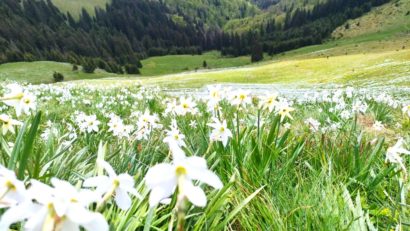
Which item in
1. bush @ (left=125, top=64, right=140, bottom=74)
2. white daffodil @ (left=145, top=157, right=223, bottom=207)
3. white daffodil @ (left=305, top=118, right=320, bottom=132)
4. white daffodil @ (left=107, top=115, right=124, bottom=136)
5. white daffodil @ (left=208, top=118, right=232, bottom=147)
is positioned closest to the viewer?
white daffodil @ (left=145, top=157, right=223, bottom=207)

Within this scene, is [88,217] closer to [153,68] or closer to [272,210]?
[272,210]

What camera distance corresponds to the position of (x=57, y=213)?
44.7 inches

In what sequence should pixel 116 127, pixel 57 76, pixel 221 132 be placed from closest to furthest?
pixel 221 132, pixel 116 127, pixel 57 76

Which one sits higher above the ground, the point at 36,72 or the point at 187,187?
the point at 187,187

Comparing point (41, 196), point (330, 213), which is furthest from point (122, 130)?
point (41, 196)

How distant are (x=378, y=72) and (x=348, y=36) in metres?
163

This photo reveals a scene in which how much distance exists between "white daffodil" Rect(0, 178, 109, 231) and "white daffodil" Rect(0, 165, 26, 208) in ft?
0.50

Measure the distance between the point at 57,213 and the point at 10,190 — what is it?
33 centimetres

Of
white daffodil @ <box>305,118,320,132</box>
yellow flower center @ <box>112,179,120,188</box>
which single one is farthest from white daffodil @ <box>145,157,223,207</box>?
white daffodil @ <box>305,118,320,132</box>

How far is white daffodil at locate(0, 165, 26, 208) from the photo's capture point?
4.33 ft

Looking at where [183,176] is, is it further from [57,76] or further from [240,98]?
[57,76]

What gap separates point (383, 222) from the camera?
3656 millimetres

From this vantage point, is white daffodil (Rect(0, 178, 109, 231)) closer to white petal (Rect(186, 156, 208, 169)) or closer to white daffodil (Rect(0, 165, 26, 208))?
white daffodil (Rect(0, 165, 26, 208))

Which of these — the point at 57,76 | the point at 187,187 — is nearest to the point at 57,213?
the point at 187,187
